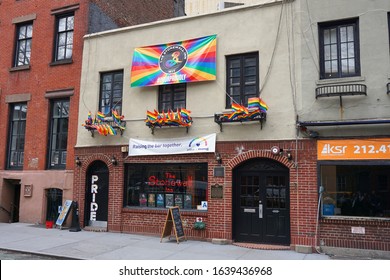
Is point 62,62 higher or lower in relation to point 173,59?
higher

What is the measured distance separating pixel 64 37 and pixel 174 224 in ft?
31.7

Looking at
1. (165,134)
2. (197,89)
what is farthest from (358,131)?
(165,134)

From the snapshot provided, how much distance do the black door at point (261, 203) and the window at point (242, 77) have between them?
2.15 meters

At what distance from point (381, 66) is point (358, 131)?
6.22 feet

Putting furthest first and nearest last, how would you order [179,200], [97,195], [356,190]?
[97,195] → [179,200] → [356,190]

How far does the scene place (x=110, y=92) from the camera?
1415 centimetres

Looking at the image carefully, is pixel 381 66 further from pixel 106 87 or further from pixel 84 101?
pixel 84 101

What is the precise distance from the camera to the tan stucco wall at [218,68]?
1123 centimetres

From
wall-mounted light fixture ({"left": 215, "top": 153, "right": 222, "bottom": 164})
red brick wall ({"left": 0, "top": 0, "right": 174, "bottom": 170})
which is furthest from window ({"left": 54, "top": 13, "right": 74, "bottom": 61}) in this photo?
wall-mounted light fixture ({"left": 215, "top": 153, "right": 222, "bottom": 164})

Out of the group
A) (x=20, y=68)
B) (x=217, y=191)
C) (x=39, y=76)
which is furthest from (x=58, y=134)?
(x=217, y=191)

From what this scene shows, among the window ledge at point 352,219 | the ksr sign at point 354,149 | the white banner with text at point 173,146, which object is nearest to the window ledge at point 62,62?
the white banner with text at point 173,146

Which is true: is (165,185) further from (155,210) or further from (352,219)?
(352,219)

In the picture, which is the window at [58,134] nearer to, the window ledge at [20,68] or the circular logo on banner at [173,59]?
the window ledge at [20,68]

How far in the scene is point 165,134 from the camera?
12.7 m
